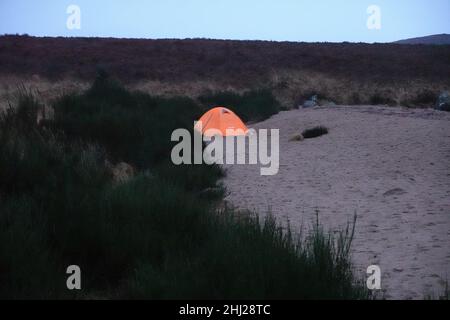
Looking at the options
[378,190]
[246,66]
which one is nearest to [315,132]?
[378,190]

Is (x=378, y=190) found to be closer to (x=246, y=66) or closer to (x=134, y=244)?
(x=134, y=244)

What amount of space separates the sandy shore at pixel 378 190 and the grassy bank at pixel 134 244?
2.41 ft

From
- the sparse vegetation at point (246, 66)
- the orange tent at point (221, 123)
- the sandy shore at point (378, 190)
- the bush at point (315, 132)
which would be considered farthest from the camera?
the sparse vegetation at point (246, 66)

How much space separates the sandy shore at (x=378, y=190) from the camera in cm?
562

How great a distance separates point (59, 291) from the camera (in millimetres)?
4145

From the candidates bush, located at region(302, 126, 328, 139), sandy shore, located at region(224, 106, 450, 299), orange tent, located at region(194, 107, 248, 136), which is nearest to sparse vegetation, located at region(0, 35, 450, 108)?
orange tent, located at region(194, 107, 248, 136)

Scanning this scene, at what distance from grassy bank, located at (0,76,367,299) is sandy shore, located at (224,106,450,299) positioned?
0.74 metres

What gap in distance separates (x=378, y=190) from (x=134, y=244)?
5.49m

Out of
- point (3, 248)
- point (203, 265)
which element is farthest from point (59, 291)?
point (203, 265)

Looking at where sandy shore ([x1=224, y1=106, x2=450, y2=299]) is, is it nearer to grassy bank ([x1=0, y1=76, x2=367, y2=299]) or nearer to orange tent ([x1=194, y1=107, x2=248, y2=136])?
grassy bank ([x1=0, y1=76, x2=367, y2=299])

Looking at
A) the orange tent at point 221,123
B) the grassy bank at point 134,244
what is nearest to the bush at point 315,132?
the orange tent at point 221,123

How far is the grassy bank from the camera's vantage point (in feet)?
12.7

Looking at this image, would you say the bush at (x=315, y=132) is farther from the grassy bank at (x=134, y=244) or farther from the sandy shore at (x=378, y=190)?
the grassy bank at (x=134, y=244)

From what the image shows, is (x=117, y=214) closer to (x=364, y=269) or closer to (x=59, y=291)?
(x=59, y=291)
